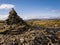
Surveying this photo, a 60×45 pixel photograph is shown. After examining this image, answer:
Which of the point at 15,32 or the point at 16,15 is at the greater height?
the point at 16,15

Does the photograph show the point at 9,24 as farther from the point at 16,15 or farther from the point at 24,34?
the point at 24,34

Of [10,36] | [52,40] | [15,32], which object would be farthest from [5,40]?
[52,40]

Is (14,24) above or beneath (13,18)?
beneath

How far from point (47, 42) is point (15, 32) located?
8.78m

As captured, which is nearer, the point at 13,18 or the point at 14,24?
the point at 13,18

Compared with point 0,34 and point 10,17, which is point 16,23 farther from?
point 0,34

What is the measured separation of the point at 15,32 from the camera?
39.5 metres

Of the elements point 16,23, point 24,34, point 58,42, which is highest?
point 16,23

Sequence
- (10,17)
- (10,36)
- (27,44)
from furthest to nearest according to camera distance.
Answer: (10,17), (10,36), (27,44)

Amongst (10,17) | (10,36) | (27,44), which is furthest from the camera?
(10,17)

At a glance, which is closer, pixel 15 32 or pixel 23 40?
pixel 23 40

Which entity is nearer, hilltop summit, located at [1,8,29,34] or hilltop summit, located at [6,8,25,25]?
hilltop summit, located at [1,8,29,34]

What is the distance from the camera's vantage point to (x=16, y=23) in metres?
42.7

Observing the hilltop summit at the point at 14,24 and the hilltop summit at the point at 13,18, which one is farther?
the hilltop summit at the point at 13,18
